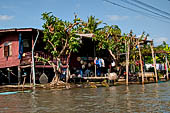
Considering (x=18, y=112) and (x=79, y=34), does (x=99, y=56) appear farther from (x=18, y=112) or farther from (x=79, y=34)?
(x=18, y=112)

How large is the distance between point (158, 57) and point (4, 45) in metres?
18.2

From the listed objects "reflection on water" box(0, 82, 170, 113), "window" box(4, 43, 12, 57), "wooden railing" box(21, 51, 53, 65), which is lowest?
"reflection on water" box(0, 82, 170, 113)

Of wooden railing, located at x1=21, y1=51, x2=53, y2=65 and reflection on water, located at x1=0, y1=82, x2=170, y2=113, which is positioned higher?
wooden railing, located at x1=21, y1=51, x2=53, y2=65

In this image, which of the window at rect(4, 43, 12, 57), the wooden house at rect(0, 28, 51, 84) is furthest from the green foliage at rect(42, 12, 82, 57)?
the window at rect(4, 43, 12, 57)

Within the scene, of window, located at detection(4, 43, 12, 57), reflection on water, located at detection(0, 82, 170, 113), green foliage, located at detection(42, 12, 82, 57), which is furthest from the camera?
window, located at detection(4, 43, 12, 57)

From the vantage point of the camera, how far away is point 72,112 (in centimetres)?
539

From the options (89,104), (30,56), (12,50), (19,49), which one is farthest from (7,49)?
(89,104)

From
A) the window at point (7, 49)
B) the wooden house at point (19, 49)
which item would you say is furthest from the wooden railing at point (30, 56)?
the window at point (7, 49)

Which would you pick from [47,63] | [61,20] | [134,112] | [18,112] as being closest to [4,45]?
[47,63]

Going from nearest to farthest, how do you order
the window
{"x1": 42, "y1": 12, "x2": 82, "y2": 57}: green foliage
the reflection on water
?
the reflection on water
{"x1": 42, "y1": 12, "x2": 82, "y2": 57}: green foliage
the window

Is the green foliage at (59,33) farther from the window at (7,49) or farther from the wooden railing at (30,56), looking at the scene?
the window at (7,49)

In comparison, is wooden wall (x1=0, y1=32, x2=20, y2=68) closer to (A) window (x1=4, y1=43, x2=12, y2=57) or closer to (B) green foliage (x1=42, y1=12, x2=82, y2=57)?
(A) window (x1=4, y1=43, x2=12, y2=57)

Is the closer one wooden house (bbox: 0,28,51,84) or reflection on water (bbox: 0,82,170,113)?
reflection on water (bbox: 0,82,170,113)

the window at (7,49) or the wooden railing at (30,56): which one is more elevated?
the window at (7,49)
